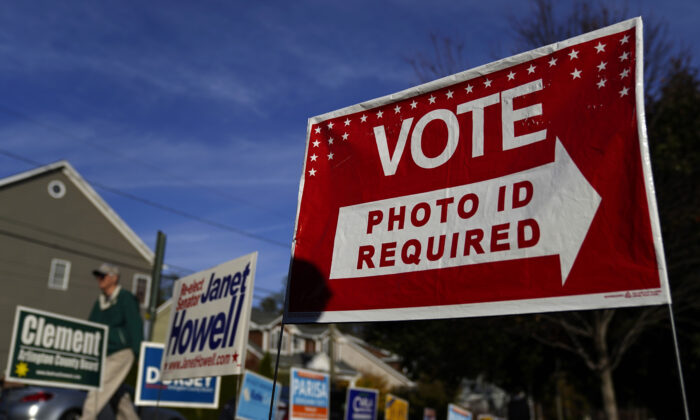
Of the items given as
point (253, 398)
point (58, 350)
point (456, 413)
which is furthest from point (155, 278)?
point (58, 350)

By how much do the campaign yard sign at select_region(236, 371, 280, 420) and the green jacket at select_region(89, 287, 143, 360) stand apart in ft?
6.14

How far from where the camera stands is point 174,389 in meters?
8.53

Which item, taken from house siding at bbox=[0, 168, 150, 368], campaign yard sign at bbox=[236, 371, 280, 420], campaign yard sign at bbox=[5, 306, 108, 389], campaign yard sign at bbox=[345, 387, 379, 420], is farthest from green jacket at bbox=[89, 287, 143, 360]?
house siding at bbox=[0, 168, 150, 368]

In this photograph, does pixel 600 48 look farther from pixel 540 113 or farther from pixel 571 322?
pixel 571 322

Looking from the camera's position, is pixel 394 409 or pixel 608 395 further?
pixel 608 395

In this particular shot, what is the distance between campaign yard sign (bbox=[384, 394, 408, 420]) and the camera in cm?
1620

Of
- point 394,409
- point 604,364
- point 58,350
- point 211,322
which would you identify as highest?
point 604,364

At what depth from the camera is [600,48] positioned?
9.71 ft

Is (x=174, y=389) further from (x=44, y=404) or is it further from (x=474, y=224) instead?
(x=474, y=224)

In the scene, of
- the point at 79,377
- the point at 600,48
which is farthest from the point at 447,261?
the point at 79,377

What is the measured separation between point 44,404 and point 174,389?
2.95m

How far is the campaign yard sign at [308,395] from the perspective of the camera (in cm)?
1189

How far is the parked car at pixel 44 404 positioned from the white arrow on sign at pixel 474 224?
7662 mm

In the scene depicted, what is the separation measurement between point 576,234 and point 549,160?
38 cm
